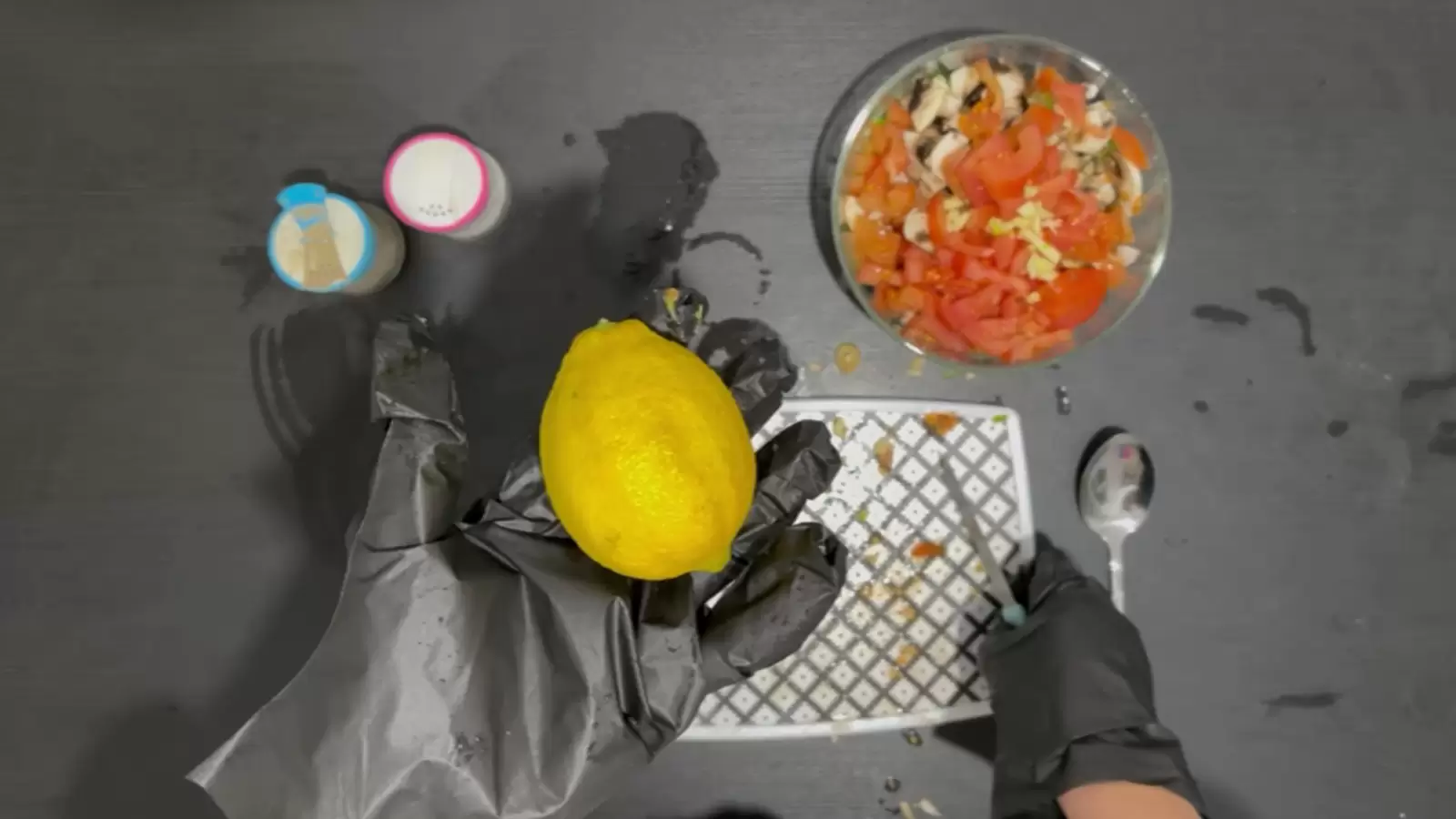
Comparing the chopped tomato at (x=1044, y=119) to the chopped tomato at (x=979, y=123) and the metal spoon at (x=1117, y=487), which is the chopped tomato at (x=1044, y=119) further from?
the metal spoon at (x=1117, y=487)

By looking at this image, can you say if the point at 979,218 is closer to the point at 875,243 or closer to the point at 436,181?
the point at 875,243

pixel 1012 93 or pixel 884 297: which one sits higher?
pixel 1012 93

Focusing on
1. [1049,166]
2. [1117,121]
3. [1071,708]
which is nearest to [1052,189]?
[1049,166]

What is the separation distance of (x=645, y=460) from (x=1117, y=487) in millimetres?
439

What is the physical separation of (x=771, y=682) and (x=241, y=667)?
1.42ft

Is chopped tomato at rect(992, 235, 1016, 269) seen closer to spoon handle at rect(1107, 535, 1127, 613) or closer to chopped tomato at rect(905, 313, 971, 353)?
chopped tomato at rect(905, 313, 971, 353)

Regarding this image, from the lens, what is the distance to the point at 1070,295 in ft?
2.08

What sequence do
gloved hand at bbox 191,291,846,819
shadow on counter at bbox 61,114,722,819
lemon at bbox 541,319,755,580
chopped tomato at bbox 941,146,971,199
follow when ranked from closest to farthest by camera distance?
lemon at bbox 541,319,755,580
gloved hand at bbox 191,291,846,819
chopped tomato at bbox 941,146,971,199
shadow on counter at bbox 61,114,722,819

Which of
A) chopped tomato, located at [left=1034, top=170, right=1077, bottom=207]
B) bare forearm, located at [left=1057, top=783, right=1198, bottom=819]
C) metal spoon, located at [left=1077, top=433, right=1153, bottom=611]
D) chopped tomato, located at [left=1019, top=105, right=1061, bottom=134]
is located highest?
chopped tomato, located at [left=1019, top=105, right=1061, bottom=134]

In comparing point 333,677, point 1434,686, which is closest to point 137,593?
point 333,677

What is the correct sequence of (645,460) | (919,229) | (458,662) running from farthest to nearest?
(919,229), (458,662), (645,460)

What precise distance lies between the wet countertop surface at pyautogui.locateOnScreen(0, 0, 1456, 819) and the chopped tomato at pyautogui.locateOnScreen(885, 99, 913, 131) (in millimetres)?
76

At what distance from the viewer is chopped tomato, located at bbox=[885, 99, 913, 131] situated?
2.19 ft

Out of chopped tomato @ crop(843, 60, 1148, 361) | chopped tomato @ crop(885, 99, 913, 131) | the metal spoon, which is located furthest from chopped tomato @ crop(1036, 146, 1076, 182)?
the metal spoon
